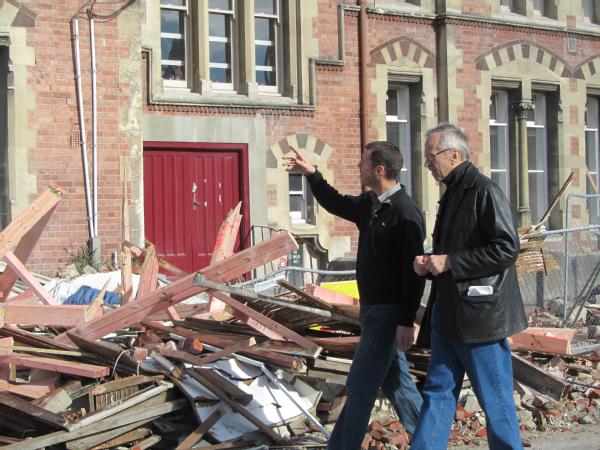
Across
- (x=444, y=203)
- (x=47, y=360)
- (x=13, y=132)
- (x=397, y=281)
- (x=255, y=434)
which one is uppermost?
(x=13, y=132)

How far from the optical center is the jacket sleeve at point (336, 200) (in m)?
6.70

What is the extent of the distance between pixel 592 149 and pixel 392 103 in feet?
18.5

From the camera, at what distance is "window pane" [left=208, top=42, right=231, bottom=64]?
16.5m

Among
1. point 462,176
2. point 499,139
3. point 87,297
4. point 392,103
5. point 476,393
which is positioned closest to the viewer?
point 476,393

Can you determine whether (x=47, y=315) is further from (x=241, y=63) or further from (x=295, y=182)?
(x=295, y=182)

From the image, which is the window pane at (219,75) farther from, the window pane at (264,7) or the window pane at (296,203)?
the window pane at (296,203)

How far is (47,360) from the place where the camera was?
23.5 ft

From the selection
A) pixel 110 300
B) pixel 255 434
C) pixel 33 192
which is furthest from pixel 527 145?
pixel 255 434

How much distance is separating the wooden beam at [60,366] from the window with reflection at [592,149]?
54.2 feet

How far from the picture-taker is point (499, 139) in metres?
20.1

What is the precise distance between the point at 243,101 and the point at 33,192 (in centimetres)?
411

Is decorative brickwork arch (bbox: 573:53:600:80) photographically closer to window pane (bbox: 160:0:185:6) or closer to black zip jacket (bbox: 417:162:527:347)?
window pane (bbox: 160:0:185:6)

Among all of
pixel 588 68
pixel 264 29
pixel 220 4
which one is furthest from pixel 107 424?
pixel 588 68

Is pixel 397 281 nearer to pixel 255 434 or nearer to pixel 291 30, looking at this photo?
pixel 255 434
